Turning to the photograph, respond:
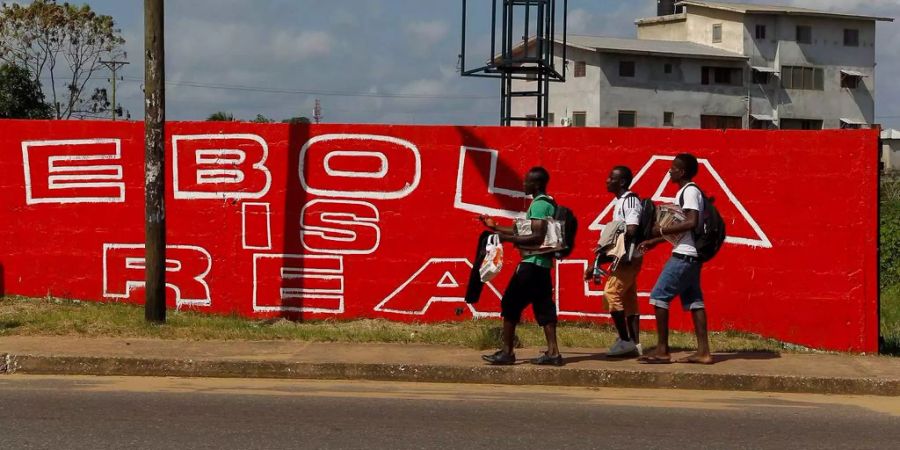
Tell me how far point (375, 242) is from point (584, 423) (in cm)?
435

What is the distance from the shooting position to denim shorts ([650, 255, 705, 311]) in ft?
29.8

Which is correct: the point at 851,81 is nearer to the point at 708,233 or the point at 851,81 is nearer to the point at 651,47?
the point at 651,47

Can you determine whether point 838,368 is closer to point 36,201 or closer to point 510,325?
point 510,325

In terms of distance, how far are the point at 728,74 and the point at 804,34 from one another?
5455 millimetres

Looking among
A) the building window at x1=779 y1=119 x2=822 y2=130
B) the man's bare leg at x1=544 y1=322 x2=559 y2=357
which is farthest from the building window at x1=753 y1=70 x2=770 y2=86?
the man's bare leg at x1=544 y1=322 x2=559 y2=357

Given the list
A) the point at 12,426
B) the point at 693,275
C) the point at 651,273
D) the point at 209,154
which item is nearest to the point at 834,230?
the point at 651,273

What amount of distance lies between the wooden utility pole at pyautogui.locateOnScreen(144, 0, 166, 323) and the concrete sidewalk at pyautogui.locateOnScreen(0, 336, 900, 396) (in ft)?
3.44

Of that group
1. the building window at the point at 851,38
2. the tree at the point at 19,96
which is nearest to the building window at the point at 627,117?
the building window at the point at 851,38

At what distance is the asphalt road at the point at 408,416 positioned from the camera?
6.96 m

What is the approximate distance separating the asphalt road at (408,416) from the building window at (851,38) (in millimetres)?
59185

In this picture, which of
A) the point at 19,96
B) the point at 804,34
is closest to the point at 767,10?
the point at 804,34

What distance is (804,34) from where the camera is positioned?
62500mm

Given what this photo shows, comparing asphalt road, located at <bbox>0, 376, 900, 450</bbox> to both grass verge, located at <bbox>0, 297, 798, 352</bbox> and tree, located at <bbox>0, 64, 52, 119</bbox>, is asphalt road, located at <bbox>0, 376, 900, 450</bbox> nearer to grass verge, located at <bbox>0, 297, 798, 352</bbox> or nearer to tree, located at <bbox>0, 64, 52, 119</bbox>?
grass verge, located at <bbox>0, 297, 798, 352</bbox>

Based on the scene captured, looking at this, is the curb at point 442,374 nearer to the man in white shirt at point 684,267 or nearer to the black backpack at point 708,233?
the man in white shirt at point 684,267
